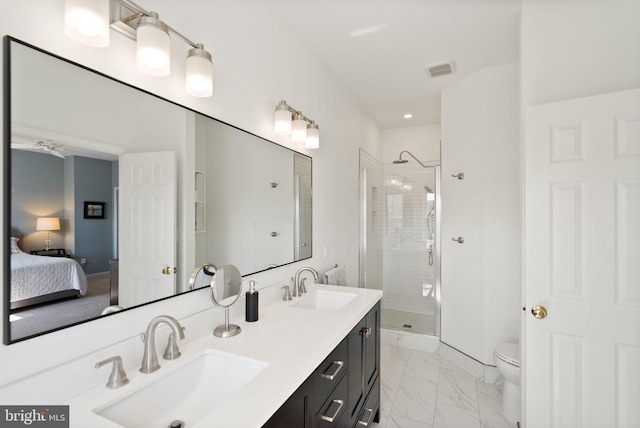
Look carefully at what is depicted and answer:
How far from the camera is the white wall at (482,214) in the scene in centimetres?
265

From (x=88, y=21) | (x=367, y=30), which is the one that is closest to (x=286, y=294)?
(x=88, y=21)

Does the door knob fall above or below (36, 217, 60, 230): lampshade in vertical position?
below

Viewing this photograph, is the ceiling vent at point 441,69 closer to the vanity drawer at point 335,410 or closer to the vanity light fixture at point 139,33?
the vanity light fixture at point 139,33

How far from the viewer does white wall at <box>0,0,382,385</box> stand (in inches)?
33.1

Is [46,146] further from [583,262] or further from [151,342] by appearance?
[583,262]

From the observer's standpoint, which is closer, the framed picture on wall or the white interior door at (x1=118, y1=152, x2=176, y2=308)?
the framed picture on wall

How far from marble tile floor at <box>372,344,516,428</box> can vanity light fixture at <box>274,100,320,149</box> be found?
6.46ft

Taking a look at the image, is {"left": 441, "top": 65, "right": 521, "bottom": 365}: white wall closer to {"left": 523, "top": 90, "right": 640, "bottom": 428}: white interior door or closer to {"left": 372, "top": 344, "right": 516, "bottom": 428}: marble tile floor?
{"left": 372, "top": 344, "right": 516, "bottom": 428}: marble tile floor

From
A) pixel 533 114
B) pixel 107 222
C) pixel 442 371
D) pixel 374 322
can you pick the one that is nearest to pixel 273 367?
pixel 107 222

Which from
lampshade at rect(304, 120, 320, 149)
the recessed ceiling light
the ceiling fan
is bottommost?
the ceiling fan

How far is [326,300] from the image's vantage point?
2.13m

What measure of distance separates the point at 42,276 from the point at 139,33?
79 cm

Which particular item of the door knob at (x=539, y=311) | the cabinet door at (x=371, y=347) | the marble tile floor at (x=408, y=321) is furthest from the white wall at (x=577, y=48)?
the marble tile floor at (x=408, y=321)

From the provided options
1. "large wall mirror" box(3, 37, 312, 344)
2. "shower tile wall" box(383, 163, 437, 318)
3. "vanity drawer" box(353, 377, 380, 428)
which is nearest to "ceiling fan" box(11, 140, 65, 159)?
"large wall mirror" box(3, 37, 312, 344)
